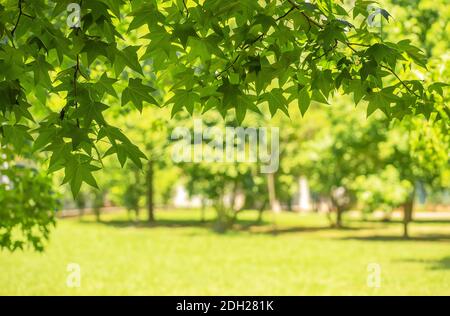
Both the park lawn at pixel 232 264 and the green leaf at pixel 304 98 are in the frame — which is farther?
the park lawn at pixel 232 264

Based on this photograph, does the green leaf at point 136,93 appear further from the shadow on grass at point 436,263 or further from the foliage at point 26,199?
the shadow on grass at point 436,263

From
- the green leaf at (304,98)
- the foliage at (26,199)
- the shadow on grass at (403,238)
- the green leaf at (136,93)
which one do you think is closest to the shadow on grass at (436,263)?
the shadow on grass at (403,238)

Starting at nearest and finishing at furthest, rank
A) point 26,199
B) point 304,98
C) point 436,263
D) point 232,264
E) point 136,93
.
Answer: point 136,93 → point 304,98 → point 26,199 → point 436,263 → point 232,264

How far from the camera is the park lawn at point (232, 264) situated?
52.2ft

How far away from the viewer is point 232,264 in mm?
21516

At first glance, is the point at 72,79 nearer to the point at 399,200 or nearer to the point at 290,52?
the point at 290,52

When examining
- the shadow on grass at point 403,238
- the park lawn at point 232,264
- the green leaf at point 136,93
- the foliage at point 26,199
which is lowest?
the shadow on grass at point 403,238

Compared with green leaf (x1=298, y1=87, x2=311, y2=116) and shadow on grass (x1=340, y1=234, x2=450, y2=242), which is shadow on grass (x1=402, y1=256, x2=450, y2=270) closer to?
shadow on grass (x1=340, y1=234, x2=450, y2=242)

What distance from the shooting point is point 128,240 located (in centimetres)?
3177

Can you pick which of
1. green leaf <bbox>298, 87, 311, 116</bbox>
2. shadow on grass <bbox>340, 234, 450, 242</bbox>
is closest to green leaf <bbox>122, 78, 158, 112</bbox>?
green leaf <bbox>298, 87, 311, 116</bbox>

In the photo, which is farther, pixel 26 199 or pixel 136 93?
pixel 26 199

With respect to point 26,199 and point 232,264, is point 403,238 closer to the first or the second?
point 232,264

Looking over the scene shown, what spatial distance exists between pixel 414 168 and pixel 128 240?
1499cm

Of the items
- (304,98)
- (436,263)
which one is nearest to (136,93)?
(304,98)
